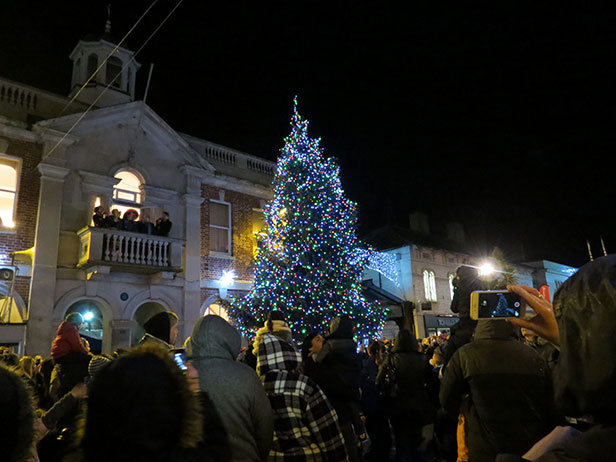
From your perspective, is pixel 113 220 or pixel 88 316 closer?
pixel 113 220

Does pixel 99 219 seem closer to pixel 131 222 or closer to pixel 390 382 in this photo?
pixel 131 222

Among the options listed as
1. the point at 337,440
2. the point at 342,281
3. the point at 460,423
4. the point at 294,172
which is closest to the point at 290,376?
the point at 337,440

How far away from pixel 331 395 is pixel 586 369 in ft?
11.9

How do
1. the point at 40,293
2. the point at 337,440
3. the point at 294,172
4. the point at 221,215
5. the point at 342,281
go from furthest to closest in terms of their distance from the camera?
1. the point at 221,215
2. the point at 294,172
3. the point at 342,281
4. the point at 40,293
5. the point at 337,440

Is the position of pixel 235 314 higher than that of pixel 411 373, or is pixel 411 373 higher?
pixel 235 314

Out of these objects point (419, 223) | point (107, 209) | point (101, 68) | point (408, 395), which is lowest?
point (408, 395)

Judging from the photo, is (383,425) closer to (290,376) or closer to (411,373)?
(411,373)

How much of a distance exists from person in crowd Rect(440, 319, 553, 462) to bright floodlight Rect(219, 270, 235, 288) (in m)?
13.4

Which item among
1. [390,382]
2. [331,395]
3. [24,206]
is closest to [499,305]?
[331,395]

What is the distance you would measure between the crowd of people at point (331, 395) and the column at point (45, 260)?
6.70m

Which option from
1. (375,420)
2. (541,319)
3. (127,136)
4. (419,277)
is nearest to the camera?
(541,319)

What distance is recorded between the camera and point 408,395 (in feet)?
19.8

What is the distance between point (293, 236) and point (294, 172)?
2532mm

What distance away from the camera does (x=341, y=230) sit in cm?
1479
